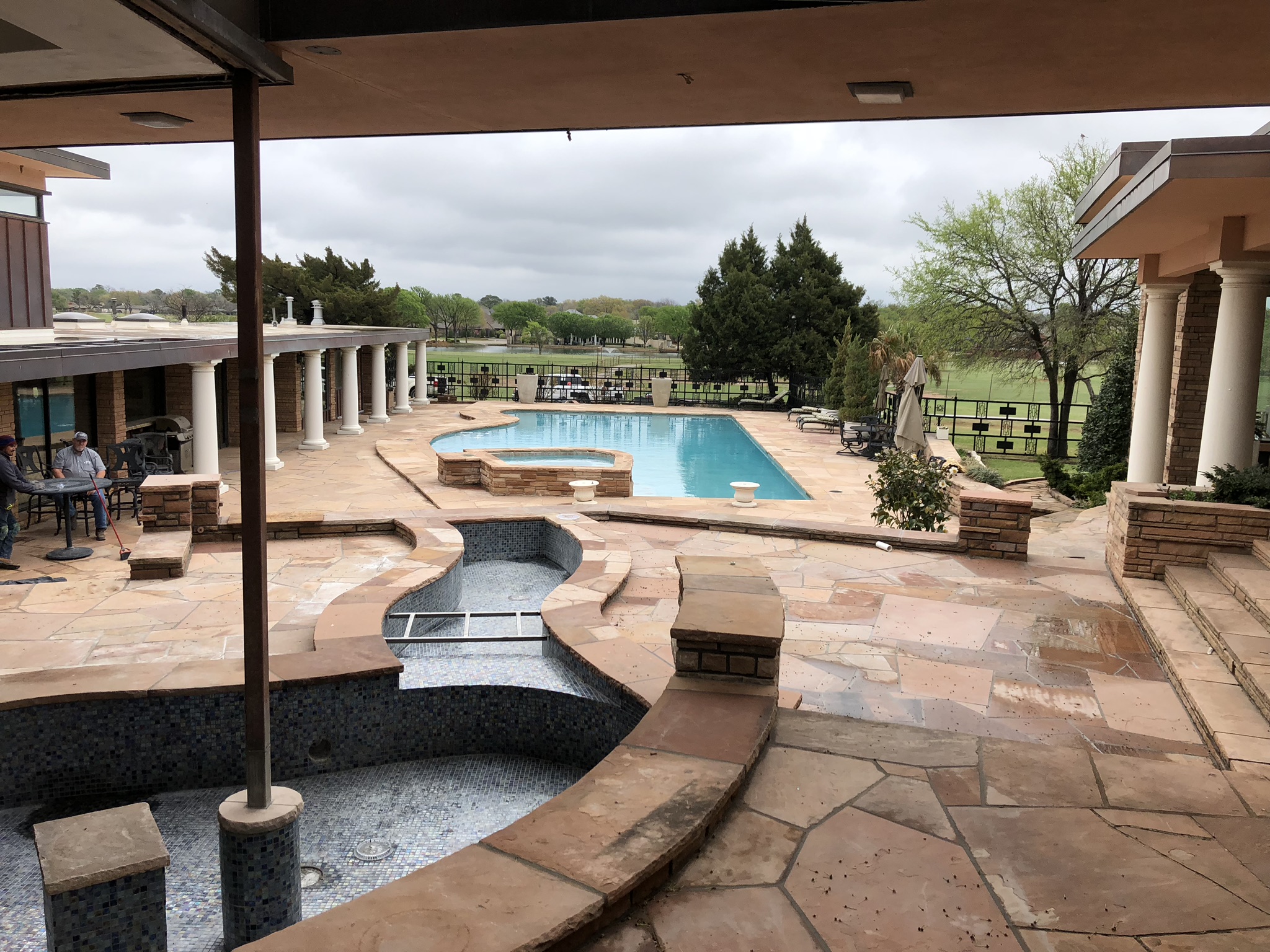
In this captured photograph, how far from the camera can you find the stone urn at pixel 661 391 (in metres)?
29.8

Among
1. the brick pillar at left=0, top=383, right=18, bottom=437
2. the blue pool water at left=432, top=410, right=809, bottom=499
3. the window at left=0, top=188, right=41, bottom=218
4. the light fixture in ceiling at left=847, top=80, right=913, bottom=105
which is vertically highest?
the window at left=0, top=188, right=41, bottom=218

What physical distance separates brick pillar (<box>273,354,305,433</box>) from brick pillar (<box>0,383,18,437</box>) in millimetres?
7861

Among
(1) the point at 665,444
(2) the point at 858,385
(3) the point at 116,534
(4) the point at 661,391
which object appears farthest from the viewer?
(4) the point at 661,391

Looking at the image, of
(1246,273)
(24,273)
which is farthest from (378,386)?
(1246,273)

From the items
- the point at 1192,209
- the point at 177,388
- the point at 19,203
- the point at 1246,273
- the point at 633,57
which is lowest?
the point at 177,388

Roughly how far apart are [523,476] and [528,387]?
17.2m

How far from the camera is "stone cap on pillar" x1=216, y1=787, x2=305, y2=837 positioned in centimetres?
338

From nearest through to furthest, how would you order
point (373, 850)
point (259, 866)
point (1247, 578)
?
point (259, 866) < point (373, 850) < point (1247, 578)

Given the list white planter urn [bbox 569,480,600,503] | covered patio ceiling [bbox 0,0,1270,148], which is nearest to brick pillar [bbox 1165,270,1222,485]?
white planter urn [bbox 569,480,600,503]

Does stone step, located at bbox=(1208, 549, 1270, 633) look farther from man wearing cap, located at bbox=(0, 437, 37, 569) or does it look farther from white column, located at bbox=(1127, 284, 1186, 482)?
man wearing cap, located at bbox=(0, 437, 37, 569)

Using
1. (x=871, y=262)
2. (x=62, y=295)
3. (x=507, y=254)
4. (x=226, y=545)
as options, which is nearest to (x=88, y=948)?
(x=226, y=545)

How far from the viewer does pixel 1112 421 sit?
51.6ft

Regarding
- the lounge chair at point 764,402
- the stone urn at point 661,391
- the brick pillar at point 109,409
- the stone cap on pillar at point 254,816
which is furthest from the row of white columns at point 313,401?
the lounge chair at point 764,402

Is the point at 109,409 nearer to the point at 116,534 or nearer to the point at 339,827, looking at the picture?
the point at 116,534
